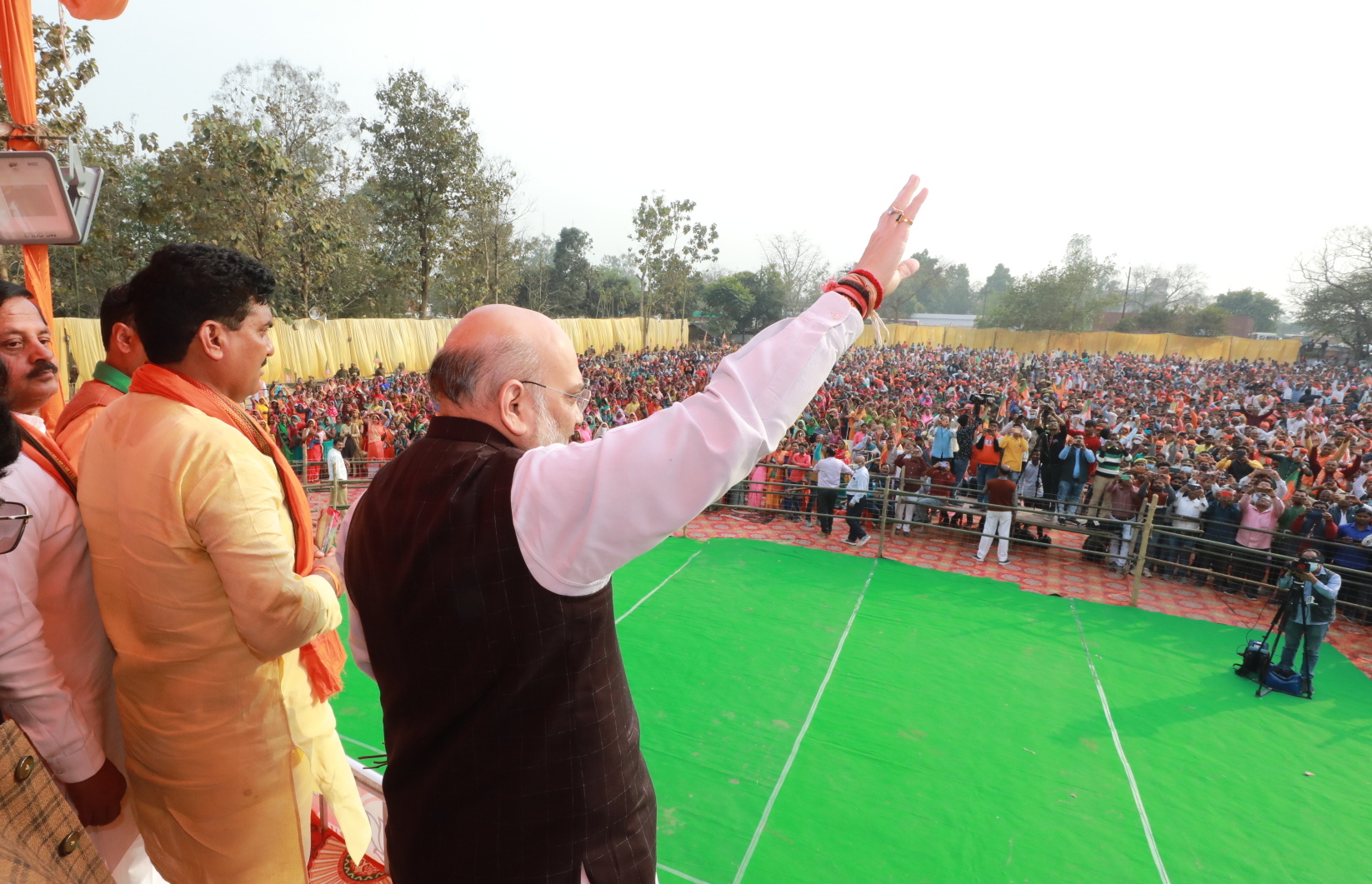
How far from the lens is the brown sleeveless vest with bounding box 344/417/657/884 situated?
3.09 ft

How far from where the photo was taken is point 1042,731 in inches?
173

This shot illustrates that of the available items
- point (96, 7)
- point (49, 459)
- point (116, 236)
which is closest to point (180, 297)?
point (49, 459)

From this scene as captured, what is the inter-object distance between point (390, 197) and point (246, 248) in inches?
212

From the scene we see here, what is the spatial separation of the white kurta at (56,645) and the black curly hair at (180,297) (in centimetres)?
31

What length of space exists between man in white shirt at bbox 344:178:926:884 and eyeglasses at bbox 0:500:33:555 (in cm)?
49

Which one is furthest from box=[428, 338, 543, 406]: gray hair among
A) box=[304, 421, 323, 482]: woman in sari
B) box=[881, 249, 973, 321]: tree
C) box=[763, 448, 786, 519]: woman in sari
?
box=[881, 249, 973, 321]: tree

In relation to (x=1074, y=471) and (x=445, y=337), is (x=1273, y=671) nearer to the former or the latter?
(x=1074, y=471)

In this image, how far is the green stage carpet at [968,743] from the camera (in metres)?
3.34

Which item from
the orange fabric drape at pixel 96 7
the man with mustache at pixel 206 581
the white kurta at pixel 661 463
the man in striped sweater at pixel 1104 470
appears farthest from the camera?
the man in striped sweater at pixel 1104 470

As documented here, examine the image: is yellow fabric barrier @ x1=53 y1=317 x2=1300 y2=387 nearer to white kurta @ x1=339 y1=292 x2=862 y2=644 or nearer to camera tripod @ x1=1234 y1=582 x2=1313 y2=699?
camera tripod @ x1=1234 y1=582 x2=1313 y2=699

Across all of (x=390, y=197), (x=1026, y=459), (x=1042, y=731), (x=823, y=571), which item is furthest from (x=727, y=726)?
(x=390, y=197)

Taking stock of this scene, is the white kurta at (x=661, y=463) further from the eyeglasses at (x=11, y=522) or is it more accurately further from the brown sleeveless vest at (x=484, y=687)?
the eyeglasses at (x=11, y=522)

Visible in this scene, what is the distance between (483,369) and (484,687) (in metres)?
0.46

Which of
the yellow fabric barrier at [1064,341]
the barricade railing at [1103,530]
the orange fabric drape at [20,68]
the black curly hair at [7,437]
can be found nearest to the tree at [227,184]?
the barricade railing at [1103,530]
